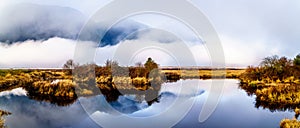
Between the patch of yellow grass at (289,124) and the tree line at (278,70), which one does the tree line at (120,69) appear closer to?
the tree line at (278,70)

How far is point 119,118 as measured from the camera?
18516 millimetres

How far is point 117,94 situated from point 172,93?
4809 millimetres

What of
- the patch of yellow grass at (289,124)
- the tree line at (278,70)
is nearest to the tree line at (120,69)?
the tree line at (278,70)

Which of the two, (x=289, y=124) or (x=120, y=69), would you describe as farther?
(x=120, y=69)

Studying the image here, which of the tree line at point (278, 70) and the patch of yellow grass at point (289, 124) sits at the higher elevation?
the tree line at point (278, 70)

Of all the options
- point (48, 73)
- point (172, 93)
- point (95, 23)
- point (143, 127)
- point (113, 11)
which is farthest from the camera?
point (48, 73)

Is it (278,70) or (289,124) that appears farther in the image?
(278,70)

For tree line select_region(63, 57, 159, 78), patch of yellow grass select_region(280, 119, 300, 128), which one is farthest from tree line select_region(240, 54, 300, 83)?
patch of yellow grass select_region(280, 119, 300, 128)

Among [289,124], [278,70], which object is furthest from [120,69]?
[289,124]

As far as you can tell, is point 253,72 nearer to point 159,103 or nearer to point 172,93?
point 172,93

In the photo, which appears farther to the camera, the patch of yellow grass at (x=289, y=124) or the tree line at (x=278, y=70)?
the tree line at (x=278, y=70)

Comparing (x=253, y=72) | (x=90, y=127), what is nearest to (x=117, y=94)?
(x=90, y=127)

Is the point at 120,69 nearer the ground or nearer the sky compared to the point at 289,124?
nearer the sky

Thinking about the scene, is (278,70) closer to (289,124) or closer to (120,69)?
(120,69)
